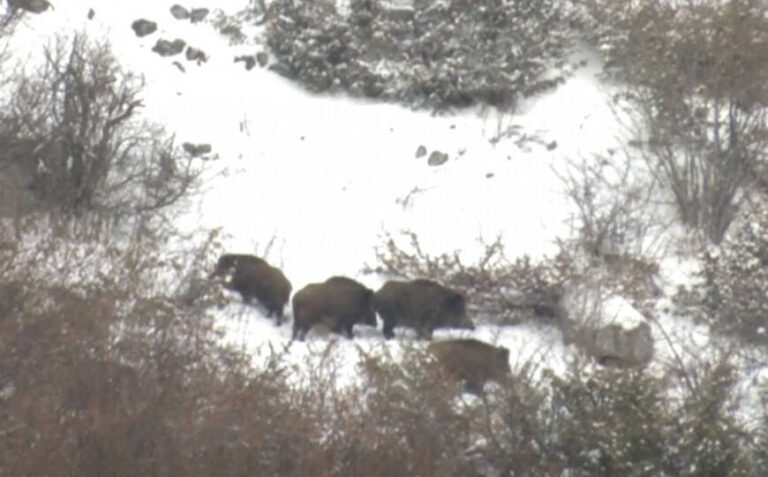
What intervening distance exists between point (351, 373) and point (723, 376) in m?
3.44

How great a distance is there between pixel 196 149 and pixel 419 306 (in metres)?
5.39

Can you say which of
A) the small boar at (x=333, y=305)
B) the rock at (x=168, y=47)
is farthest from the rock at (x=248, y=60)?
the small boar at (x=333, y=305)

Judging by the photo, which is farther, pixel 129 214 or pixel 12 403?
pixel 129 214

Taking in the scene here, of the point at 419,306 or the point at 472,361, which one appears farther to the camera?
the point at 419,306

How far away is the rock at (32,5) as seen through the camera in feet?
74.5

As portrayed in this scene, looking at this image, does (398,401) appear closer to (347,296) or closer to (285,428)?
(285,428)

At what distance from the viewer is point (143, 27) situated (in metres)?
23.7

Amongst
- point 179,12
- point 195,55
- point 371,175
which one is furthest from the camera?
point 179,12

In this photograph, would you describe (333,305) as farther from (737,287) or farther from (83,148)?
(737,287)

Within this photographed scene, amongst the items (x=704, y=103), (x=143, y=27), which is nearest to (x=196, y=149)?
(x=143, y=27)

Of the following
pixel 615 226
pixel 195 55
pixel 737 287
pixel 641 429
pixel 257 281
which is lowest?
pixel 641 429

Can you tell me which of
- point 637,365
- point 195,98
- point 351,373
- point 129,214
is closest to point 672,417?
point 637,365

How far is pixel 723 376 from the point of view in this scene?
579 inches

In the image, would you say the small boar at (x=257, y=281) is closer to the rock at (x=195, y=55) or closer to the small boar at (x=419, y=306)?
the small boar at (x=419, y=306)
